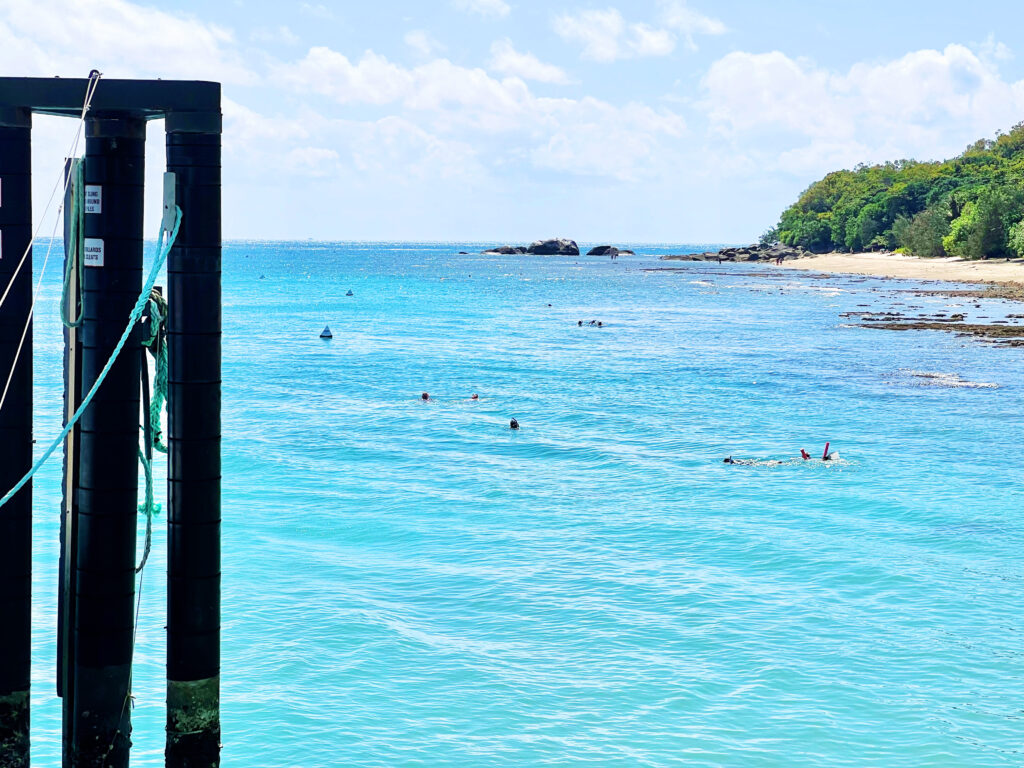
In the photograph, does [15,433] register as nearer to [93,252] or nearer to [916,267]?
[93,252]

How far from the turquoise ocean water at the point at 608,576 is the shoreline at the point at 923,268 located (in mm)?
56263

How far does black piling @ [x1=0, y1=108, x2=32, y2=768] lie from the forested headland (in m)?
114

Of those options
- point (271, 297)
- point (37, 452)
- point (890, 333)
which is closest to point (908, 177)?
point (271, 297)

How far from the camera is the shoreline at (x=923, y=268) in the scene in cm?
10320

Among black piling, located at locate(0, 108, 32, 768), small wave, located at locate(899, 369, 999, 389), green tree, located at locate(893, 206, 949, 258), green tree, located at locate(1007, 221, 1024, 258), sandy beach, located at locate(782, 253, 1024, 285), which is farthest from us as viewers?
green tree, located at locate(893, 206, 949, 258)

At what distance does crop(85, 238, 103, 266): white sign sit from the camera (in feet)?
24.6

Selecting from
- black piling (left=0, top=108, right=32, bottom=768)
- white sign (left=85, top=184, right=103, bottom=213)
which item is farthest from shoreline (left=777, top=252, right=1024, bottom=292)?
black piling (left=0, top=108, right=32, bottom=768)

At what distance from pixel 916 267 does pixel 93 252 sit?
13409 centimetres

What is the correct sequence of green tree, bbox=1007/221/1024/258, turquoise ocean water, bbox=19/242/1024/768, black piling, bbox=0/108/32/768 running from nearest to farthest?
black piling, bbox=0/108/32/768
turquoise ocean water, bbox=19/242/1024/768
green tree, bbox=1007/221/1024/258

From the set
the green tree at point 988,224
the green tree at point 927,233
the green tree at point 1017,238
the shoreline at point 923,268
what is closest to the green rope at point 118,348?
the shoreline at point 923,268

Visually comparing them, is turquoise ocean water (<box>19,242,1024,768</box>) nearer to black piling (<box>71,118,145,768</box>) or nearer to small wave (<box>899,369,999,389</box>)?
small wave (<box>899,369,999,389</box>)

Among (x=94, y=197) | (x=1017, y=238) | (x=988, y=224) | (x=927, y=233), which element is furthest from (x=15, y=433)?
(x=927, y=233)

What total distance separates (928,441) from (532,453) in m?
11.1

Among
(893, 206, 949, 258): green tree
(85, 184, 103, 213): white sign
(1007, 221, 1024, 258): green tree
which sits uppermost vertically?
(893, 206, 949, 258): green tree
